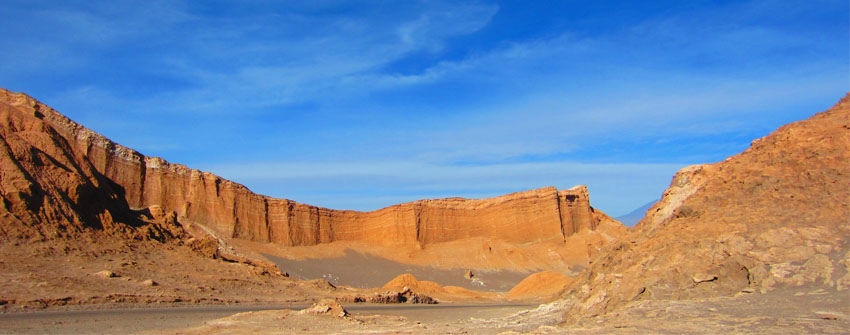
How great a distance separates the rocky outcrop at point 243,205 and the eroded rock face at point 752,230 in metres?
35.1

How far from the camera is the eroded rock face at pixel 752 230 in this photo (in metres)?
15.1

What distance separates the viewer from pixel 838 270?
14.0 m

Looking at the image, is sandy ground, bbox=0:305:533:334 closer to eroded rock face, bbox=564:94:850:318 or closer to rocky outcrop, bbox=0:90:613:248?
eroded rock face, bbox=564:94:850:318

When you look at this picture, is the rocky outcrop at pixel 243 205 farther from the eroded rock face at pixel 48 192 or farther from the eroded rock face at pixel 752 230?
the eroded rock face at pixel 752 230

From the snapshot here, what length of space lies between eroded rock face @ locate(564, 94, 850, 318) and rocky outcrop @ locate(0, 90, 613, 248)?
1380 inches

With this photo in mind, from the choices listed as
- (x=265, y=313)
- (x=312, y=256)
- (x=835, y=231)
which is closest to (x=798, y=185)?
(x=835, y=231)

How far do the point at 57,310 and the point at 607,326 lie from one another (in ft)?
74.1

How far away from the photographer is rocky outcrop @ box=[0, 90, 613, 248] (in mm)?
42438

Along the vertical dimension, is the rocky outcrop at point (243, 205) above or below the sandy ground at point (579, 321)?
above

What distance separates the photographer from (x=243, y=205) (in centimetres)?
7669

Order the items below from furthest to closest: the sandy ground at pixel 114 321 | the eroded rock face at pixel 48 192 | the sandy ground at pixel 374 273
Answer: the sandy ground at pixel 374 273 < the eroded rock face at pixel 48 192 < the sandy ground at pixel 114 321

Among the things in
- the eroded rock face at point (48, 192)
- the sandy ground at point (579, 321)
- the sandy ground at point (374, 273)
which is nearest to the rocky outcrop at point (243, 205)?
the eroded rock face at point (48, 192)

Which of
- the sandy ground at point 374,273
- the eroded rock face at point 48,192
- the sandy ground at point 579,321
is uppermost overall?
the eroded rock face at point 48,192

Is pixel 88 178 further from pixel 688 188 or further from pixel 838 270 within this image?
pixel 838 270
